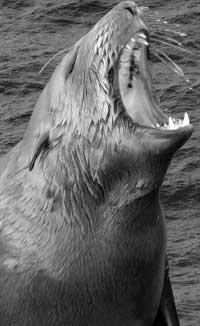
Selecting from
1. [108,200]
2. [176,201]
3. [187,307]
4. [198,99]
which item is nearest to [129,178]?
[108,200]

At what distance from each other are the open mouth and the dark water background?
210 centimetres

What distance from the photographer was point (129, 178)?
23.4 ft

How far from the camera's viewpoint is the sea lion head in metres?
7.02

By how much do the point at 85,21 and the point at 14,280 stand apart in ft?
24.4

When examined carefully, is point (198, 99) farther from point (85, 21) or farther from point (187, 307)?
point (187, 307)

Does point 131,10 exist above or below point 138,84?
above

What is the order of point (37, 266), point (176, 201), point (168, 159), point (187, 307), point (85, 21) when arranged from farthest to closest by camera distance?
point (85, 21), point (176, 201), point (187, 307), point (37, 266), point (168, 159)

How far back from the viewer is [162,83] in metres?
13.0

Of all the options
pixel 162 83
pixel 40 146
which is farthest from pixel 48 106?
pixel 162 83

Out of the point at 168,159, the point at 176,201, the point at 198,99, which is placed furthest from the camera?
the point at 198,99

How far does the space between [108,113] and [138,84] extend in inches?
17.8

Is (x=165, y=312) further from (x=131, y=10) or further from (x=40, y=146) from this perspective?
(x=131, y=10)

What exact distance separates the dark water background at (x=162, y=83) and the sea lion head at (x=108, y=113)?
211cm

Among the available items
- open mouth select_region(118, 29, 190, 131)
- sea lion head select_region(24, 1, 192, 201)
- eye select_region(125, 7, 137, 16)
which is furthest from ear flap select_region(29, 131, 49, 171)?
eye select_region(125, 7, 137, 16)
